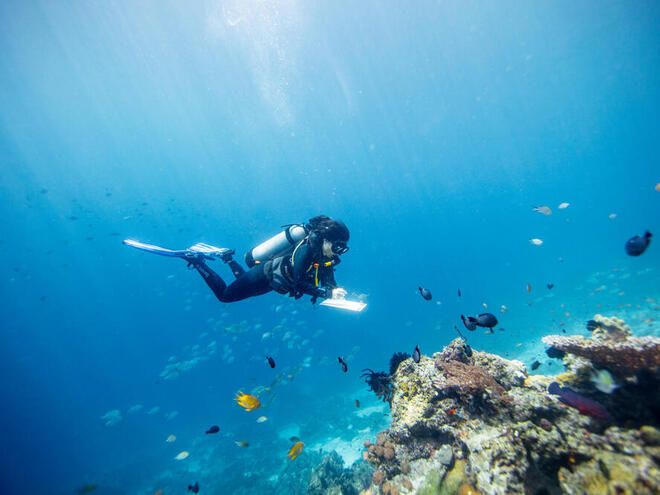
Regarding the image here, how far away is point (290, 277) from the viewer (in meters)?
5.92

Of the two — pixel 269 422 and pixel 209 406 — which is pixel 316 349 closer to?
pixel 209 406

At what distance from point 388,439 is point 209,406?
41350 millimetres

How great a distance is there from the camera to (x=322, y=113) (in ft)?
134

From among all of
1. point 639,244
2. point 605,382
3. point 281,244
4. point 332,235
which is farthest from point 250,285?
point 639,244

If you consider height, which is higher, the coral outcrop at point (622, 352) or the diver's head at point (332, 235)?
the diver's head at point (332, 235)

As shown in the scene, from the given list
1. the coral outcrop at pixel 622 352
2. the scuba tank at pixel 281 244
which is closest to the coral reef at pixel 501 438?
the coral outcrop at pixel 622 352

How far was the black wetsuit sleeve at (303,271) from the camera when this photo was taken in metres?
5.27

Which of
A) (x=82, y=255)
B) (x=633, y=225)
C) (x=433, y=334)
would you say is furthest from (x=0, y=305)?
(x=633, y=225)

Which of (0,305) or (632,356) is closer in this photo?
(632,356)

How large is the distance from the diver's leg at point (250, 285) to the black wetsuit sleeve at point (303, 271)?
4.64 feet

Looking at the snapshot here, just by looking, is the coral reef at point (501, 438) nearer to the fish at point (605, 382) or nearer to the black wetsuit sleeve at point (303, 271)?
the fish at point (605, 382)

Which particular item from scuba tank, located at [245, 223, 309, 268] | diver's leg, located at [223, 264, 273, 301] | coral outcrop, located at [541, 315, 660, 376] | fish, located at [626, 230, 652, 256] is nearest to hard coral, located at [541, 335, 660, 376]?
coral outcrop, located at [541, 315, 660, 376]

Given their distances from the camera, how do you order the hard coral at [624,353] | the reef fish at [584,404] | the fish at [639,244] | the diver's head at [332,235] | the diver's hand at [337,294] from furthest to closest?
the diver's head at [332,235] → the diver's hand at [337,294] → the fish at [639,244] → the hard coral at [624,353] → the reef fish at [584,404]

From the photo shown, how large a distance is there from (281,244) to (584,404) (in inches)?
245
